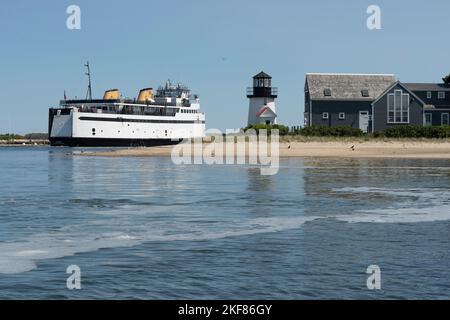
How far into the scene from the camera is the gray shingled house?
3280 inches

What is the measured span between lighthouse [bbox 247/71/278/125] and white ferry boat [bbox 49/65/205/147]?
26674mm

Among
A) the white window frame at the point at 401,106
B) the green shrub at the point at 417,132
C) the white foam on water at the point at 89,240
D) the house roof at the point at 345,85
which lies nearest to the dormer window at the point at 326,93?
the house roof at the point at 345,85

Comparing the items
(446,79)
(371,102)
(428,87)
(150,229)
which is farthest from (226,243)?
(446,79)

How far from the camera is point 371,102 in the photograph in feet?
284

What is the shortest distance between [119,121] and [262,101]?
28.8 metres

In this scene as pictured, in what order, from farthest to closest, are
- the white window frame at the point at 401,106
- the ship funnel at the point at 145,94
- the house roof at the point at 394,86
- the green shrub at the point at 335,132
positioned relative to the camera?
the ship funnel at the point at 145,94 → the white window frame at the point at 401,106 → the house roof at the point at 394,86 → the green shrub at the point at 335,132

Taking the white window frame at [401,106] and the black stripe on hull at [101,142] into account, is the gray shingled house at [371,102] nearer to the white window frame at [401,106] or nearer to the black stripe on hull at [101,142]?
the white window frame at [401,106]

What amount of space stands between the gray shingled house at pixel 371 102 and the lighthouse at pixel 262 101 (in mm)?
9706

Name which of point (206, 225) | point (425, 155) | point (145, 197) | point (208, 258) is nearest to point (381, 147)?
point (425, 155)

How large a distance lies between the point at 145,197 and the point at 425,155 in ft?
136

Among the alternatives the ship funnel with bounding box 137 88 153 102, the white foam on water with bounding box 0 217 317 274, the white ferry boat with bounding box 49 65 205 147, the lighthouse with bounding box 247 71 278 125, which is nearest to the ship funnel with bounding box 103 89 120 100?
the white ferry boat with bounding box 49 65 205 147

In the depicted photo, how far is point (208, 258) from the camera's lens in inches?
551

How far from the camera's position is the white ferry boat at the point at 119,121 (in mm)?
114562
